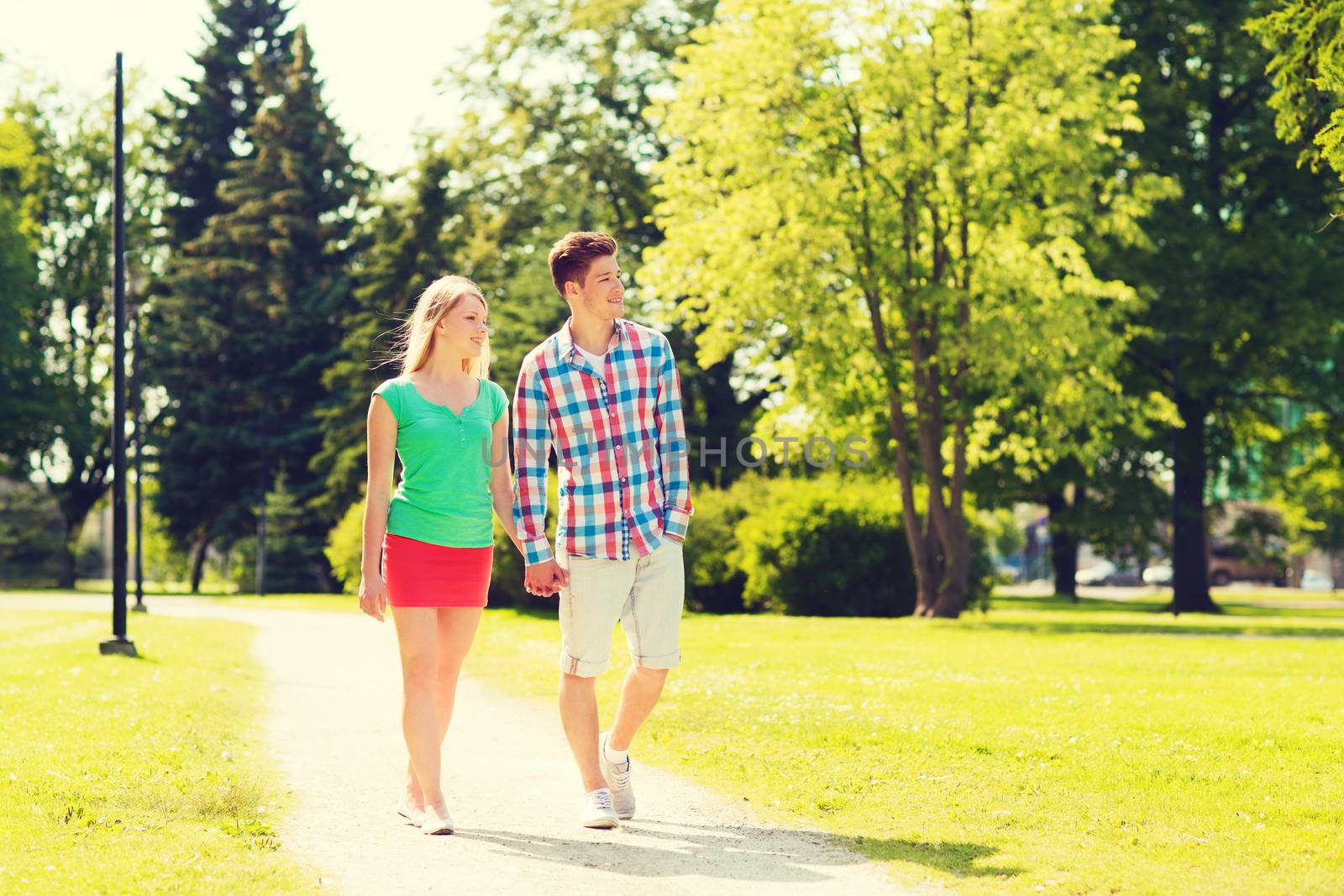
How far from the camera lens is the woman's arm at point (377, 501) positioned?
5.93 m

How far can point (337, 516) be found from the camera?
46.5 metres

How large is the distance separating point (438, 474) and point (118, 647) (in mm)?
11664

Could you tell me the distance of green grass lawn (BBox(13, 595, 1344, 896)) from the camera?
567 cm

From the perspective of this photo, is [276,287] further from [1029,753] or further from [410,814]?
[410,814]

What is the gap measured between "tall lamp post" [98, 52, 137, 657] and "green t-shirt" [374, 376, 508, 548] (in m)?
11.1

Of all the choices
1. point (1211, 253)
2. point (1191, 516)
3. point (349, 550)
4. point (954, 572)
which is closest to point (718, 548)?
point (954, 572)

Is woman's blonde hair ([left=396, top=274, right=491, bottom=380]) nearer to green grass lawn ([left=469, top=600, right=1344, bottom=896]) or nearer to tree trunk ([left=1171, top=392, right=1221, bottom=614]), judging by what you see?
green grass lawn ([left=469, top=600, right=1344, bottom=896])

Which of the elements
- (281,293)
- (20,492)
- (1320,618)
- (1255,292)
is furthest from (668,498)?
(20,492)

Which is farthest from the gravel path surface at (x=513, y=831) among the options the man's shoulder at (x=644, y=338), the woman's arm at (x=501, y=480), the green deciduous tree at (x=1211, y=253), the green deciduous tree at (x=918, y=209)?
the green deciduous tree at (x=1211, y=253)

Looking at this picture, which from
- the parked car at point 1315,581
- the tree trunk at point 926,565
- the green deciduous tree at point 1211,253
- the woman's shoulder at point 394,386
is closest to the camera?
the woman's shoulder at point 394,386

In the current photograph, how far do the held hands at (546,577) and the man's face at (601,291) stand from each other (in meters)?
1.03

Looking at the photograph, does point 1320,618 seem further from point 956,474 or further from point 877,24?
point 877,24

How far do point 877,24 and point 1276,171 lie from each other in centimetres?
1219

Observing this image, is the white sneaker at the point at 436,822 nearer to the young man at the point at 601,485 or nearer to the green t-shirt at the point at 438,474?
the young man at the point at 601,485
